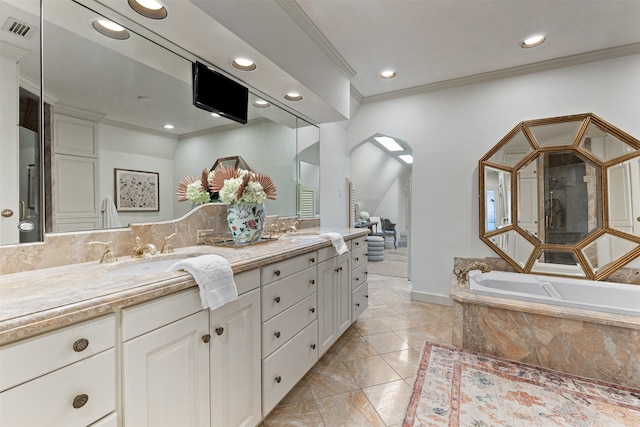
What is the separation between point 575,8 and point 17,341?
3.38 m

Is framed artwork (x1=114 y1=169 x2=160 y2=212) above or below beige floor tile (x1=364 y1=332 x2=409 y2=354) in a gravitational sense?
above

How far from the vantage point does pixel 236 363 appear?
3.98 ft

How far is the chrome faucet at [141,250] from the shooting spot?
1293 millimetres

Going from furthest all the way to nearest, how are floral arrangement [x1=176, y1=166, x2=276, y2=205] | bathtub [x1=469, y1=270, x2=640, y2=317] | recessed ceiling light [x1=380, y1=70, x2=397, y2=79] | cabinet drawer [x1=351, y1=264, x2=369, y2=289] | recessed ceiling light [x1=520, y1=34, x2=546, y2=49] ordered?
recessed ceiling light [x1=380, y1=70, x2=397, y2=79] → cabinet drawer [x1=351, y1=264, x2=369, y2=289] → recessed ceiling light [x1=520, y1=34, x2=546, y2=49] → bathtub [x1=469, y1=270, x2=640, y2=317] → floral arrangement [x1=176, y1=166, x2=276, y2=205]

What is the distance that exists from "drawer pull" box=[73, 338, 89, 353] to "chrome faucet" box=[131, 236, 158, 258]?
622mm

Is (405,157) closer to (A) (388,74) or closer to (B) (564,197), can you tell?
(A) (388,74)

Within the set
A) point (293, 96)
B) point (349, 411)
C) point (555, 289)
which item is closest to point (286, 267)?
point (349, 411)

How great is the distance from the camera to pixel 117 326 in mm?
804

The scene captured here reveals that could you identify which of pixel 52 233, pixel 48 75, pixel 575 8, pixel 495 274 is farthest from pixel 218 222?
pixel 575 8

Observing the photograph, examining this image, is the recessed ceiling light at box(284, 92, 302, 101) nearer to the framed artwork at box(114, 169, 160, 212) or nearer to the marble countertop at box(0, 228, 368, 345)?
the framed artwork at box(114, 169, 160, 212)

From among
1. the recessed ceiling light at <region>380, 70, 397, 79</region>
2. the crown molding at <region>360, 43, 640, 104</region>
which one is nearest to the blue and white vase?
the recessed ceiling light at <region>380, 70, 397, 79</region>

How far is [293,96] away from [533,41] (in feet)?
7.09

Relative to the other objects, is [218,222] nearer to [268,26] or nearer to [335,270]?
[335,270]

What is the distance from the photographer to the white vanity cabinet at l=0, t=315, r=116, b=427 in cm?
61
